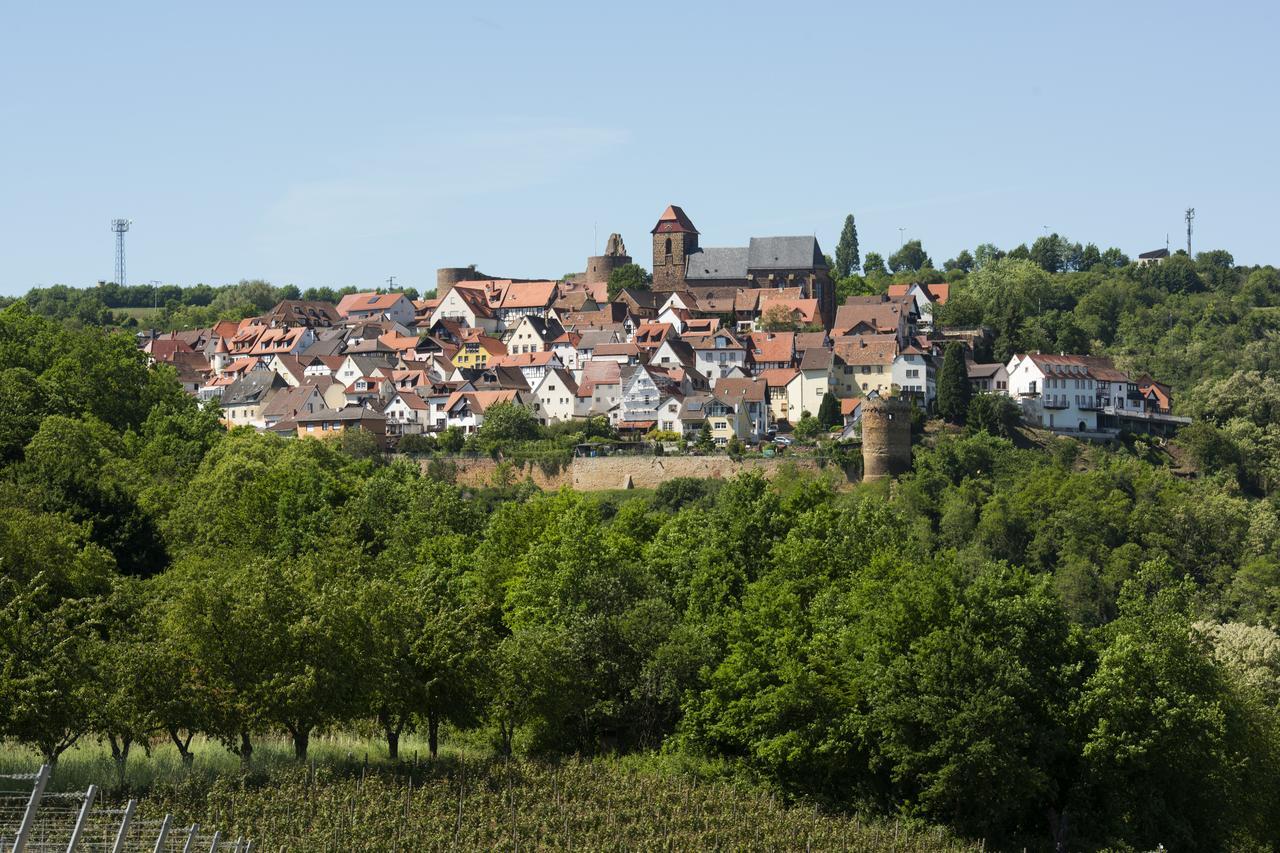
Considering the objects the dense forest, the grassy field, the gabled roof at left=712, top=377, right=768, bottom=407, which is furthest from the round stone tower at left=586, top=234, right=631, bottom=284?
the grassy field

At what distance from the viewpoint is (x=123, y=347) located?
3255 inches

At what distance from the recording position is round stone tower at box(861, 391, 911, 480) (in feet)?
281

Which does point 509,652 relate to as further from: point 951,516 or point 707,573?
point 951,516

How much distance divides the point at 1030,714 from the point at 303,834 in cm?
1514

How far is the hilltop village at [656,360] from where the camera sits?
97312 millimetres

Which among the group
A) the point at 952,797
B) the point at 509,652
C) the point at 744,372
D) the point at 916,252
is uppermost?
the point at 916,252

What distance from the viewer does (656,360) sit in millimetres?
104938

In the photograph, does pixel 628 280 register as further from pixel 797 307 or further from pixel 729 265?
pixel 797 307

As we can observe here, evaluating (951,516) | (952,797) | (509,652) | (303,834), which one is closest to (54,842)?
(303,834)

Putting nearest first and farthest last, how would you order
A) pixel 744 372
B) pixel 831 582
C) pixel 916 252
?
pixel 831 582, pixel 744 372, pixel 916 252

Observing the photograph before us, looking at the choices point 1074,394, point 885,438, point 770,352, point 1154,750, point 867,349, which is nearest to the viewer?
point 1154,750

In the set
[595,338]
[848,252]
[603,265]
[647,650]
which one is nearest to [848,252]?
[848,252]

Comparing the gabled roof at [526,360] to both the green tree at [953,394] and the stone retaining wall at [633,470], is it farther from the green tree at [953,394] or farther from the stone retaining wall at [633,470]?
the green tree at [953,394]

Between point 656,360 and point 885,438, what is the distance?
71.9 feet
